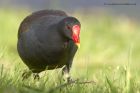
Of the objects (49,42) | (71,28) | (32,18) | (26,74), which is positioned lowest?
(26,74)

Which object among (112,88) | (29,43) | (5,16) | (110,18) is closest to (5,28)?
(5,16)

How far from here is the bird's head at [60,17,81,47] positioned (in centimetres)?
553

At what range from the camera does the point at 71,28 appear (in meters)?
5.62

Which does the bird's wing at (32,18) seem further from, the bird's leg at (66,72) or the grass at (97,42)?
the bird's leg at (66,72)

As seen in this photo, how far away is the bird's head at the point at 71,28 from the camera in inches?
218

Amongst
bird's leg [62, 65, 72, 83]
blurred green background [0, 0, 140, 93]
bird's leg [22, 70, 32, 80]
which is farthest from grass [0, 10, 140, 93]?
bird's leg [62, 65, 72, 83]

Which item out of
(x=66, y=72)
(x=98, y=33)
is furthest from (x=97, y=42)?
(x=66, y=72)

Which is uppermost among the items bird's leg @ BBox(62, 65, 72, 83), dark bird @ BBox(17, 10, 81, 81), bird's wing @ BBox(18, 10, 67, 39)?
bird's wing @ BBox(18, 10, 67, 39)

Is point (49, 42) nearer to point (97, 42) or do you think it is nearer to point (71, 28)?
Result: point (71, 28)

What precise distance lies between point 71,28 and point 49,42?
0.89 ft

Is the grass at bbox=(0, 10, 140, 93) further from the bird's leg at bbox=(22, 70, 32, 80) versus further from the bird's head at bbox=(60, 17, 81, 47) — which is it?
the bird's head at bbox=(60, 17, 81, 47)

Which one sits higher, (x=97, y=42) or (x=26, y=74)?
(x=97, y=42)

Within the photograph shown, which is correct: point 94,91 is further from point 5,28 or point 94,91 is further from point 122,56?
point 5,28

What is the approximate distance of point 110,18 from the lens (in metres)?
11.7
